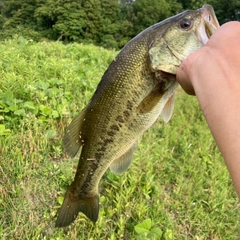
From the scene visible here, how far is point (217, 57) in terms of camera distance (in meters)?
1.35

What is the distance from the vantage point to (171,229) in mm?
3135

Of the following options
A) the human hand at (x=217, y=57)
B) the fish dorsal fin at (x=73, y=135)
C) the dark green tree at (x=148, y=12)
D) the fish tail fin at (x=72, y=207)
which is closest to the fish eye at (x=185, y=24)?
the human hand at (x=217, y=57)

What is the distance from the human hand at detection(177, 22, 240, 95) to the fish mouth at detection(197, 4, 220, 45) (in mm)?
333

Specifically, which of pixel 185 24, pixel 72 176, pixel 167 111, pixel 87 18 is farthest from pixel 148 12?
pixel 185 24

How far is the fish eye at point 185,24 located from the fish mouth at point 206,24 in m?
0.07

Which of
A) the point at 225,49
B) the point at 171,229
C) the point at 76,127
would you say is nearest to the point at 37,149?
the point at 76,127

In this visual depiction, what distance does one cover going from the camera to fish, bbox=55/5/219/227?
1.82 metres

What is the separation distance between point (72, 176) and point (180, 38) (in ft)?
6.37

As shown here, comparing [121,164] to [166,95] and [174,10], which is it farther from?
[174,10]

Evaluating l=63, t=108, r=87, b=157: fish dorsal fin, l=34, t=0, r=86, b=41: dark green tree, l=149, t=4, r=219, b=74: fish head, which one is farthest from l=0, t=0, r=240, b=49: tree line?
l=149, t=4, r=219, b=74: fish head

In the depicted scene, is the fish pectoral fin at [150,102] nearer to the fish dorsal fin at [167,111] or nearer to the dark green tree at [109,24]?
the fish dorsal fin at [167,111]

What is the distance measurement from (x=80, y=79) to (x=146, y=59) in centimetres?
322

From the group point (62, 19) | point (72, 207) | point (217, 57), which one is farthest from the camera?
point (62, 19)

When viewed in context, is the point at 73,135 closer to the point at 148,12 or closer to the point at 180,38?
the point at 180,38
